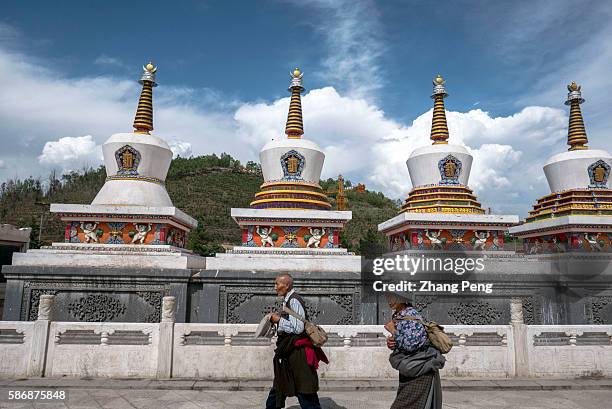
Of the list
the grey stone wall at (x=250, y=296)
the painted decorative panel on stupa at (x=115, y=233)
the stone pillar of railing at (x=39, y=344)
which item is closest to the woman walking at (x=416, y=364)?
the stone pillar of railing at (x=39, y=344)

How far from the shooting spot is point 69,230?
11117mm

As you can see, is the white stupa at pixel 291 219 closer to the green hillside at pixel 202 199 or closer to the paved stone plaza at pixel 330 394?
the paved stone plaza at pixel 330 394

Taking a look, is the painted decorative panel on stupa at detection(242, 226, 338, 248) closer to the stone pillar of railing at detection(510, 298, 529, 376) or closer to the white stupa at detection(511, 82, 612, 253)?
the stone pillar of railing at detection(510, 298, 529, 376)

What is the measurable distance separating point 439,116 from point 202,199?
155 feet

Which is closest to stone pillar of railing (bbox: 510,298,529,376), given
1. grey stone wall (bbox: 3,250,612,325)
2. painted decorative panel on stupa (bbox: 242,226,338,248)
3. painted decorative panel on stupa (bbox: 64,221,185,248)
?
grey stone wall (bbox: 3,250,612,325)

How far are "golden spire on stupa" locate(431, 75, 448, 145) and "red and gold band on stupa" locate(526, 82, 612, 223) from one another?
13.2ft

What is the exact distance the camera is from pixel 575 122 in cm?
1514

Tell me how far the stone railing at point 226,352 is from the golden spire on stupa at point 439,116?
8.74 metres

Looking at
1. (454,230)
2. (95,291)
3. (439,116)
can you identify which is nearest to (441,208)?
(454,230)

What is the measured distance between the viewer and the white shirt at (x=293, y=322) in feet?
13.8

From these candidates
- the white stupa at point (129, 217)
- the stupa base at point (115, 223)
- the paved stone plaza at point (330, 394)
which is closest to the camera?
the paved stone plaza at point (330, 394)

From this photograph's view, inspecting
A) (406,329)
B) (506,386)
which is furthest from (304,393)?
(506,386)

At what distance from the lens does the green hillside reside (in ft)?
137

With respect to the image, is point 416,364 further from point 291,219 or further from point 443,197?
point 443,197
